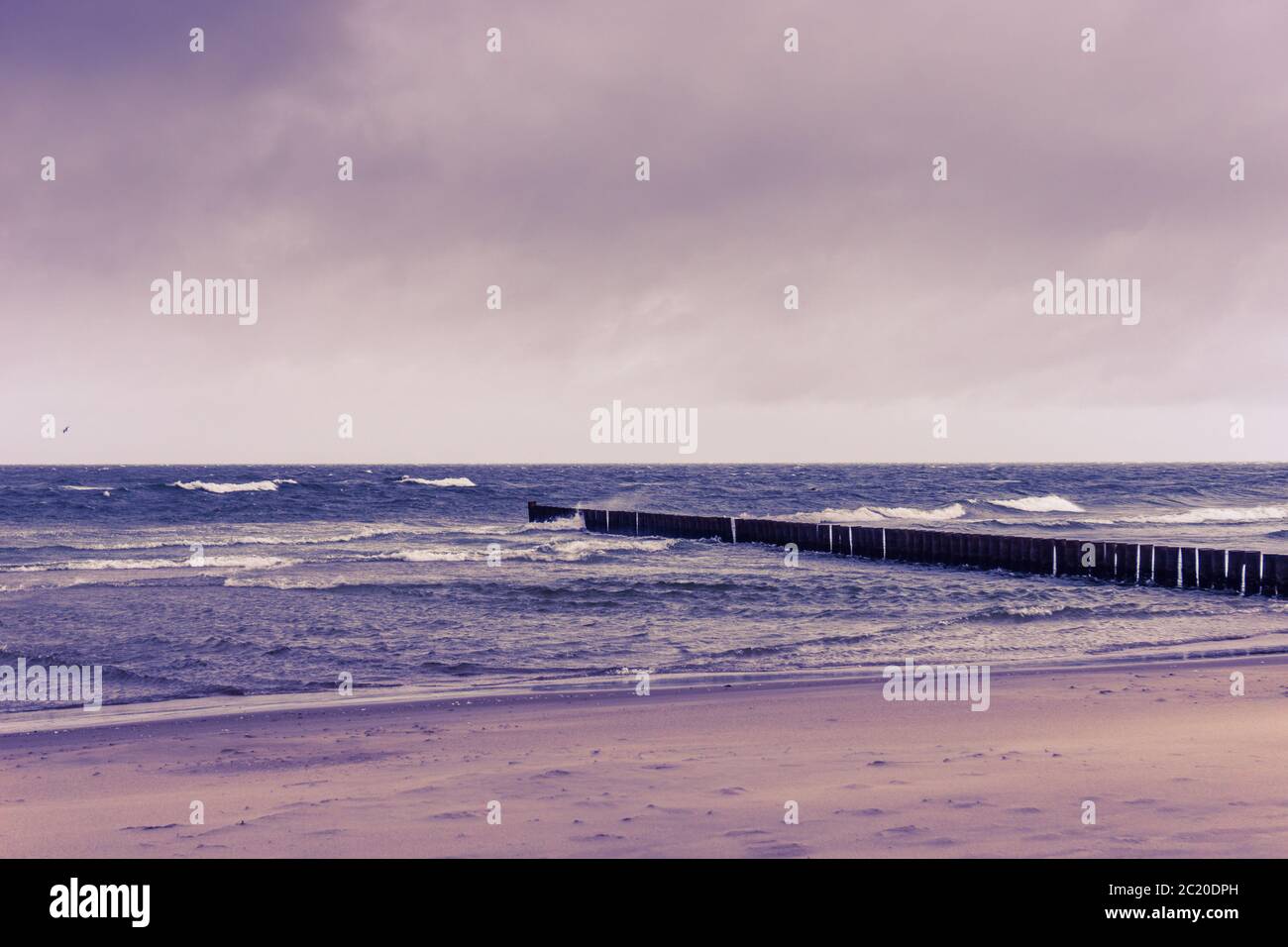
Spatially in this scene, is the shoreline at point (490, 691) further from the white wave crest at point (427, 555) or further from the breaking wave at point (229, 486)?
the breaking wave at point (229, 486)

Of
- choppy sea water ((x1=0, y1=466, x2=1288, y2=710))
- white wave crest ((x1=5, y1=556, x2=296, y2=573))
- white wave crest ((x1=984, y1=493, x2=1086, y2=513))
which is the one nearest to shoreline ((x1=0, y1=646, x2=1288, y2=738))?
choppy sea water ((x1=0, y1=466, x2=1288, y2=710))

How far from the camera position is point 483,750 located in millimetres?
9234

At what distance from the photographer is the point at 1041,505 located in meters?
73.1

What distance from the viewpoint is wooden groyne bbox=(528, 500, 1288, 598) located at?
81.4 feet

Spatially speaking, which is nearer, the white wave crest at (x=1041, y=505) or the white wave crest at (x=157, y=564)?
the white wave crest at (x=157, y=564)

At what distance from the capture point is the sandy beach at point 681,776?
6336 millimetres

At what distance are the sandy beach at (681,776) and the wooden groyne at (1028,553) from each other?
47.4 feet

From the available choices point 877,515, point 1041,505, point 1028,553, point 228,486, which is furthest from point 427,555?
point 228,486

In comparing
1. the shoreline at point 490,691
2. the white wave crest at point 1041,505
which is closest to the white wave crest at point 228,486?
the white wave crest at point 1041,505

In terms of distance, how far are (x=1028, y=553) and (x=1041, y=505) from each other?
45.9 meters

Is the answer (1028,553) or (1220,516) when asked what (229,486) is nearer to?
(1220,516)

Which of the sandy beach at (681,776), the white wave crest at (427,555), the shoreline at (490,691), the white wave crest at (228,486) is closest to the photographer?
the sandy beach at (681,776)

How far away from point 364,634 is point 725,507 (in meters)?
55.3
